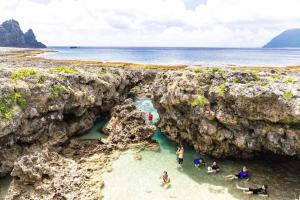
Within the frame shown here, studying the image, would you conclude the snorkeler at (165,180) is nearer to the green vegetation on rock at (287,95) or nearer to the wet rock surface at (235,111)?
the wet rock surface at (235,111)

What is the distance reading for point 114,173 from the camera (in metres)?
26.3

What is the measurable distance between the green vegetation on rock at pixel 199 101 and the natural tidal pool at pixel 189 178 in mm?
6028

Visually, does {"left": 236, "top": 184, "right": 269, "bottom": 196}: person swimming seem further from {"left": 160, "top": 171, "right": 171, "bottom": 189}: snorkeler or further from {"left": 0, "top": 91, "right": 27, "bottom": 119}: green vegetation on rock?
{"left": 0, "top": 91, "right": 27, "bottom": 119}: green vegetation on rock

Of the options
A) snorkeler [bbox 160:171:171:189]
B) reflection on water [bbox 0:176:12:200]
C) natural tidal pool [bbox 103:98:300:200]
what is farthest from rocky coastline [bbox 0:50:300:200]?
snorkeler [bbox 160:171:171:189]

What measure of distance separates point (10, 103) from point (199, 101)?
1851 centimetres

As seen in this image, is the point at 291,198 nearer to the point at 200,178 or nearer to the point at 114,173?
the point at 200,178

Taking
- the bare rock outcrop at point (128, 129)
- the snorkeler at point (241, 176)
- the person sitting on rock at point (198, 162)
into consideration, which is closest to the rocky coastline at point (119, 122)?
the bare rock outcrop at point (128, 129)

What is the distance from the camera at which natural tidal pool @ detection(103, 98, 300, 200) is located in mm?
22781

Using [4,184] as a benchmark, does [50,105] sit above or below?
above

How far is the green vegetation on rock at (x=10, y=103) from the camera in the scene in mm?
25220

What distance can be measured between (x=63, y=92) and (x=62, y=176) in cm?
1214

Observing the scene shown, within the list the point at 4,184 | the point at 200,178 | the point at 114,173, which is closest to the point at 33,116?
the point at 4,184

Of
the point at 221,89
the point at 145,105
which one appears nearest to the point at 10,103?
the point at 221,89

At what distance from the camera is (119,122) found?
3669 cm
